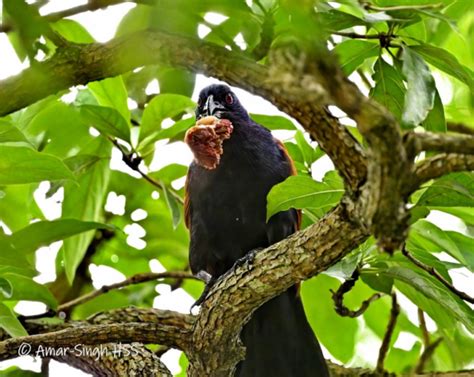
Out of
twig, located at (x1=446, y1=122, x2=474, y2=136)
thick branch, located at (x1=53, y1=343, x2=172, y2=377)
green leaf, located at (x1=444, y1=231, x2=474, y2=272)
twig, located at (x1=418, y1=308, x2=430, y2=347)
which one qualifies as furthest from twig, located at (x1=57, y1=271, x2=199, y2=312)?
twig, located at (x1=446, y1=122, x2=474, y2=136)

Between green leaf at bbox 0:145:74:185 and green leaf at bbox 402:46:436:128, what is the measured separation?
88 centimetres

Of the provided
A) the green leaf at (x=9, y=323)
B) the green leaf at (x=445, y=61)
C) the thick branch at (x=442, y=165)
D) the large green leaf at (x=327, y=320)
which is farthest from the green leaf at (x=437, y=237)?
the green leaf at (x=9, y=323)

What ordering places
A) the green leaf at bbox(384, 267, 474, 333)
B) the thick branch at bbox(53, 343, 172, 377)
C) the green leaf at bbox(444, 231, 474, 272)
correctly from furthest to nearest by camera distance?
the thick branch at bbox(53, 343, 172, 377)
the green leaf at bbox(444, 231, 474, 272)
the green leaf at bbox(384, 267, 474, 333)

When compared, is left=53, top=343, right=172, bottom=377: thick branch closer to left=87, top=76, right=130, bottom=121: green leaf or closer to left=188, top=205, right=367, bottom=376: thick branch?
left=188, top=205, right=367, bottom=376: thick branch

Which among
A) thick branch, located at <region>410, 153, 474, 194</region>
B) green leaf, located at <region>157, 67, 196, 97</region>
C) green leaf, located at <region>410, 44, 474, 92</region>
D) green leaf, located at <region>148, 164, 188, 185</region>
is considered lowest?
thick branch, located at <region>410, 153, 474, 194</region>

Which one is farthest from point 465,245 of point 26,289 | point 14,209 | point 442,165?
point 14,209

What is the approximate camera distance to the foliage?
66.6 inches

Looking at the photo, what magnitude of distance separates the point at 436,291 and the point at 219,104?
128 cm

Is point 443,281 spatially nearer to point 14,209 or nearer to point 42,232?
point 42,232

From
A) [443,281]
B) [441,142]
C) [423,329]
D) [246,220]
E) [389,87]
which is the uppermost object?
[246,220]

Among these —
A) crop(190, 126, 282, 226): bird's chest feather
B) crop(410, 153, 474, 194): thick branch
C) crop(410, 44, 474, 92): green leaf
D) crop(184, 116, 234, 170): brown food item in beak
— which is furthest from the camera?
crop(190, 126, 282, 226): bird's chest feather

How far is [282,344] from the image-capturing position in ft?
8.52

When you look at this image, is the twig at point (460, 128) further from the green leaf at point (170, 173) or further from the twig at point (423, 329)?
the green leaf at point (170, 173)

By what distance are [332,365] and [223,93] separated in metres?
1.09
